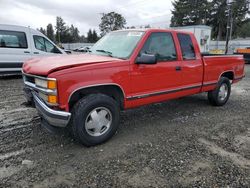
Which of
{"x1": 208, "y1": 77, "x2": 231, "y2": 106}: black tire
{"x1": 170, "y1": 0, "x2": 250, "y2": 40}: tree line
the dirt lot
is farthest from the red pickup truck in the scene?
{"x1": 170, "y1": 0, "x2": 250, "y2": 40}: tree line

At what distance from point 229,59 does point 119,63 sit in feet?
12.3

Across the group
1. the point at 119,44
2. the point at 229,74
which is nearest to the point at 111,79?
the point at 119,44

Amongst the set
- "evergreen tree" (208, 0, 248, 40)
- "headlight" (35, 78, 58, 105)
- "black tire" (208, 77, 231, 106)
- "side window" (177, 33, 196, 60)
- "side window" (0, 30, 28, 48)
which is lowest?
"black tire" (208, 77, 231, 106)

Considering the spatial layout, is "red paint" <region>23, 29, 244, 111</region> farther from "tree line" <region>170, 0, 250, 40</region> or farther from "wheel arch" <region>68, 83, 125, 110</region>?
"tree line" <region>170, 0, 250, 40</region>

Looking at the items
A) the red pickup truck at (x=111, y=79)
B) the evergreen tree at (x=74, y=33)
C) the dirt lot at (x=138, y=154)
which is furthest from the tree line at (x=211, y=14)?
the dirt lot at (x=138, y=154)

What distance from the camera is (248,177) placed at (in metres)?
2.98

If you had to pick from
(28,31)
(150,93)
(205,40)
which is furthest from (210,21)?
(150,93)

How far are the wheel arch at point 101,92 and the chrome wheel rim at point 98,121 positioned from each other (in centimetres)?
33

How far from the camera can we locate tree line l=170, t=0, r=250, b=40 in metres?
56.7

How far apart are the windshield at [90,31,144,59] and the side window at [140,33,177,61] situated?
0.73ft

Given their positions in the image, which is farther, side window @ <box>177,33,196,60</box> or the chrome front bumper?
side window @ <box>177,33,196,60</box>

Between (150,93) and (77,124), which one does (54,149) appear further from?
(150,93)

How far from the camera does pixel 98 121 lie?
3.71 metres

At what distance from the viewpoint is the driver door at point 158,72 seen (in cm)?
411
